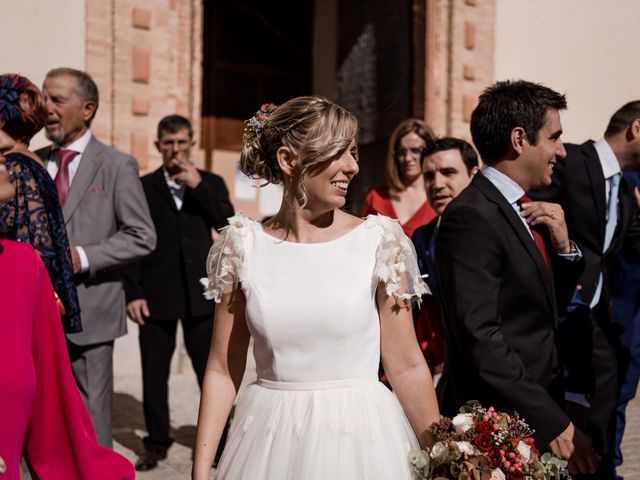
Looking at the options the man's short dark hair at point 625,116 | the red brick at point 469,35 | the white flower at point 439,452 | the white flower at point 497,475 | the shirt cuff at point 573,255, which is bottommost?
the white flower at point 497,475

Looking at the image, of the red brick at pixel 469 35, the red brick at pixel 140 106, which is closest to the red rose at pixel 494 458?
the red brick at pixel 140 106

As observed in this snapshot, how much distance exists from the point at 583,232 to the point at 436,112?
637cm

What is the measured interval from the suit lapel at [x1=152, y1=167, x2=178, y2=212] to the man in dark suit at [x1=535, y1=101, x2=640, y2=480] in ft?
8.86

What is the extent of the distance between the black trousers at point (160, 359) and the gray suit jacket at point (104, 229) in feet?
3.93

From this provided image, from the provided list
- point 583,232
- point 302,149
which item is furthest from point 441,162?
point 302,149

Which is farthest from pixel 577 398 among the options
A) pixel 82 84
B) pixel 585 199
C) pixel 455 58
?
pixel 455 58

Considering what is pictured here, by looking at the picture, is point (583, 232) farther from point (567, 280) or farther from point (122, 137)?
point (122, 137)

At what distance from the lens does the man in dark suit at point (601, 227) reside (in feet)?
14.9

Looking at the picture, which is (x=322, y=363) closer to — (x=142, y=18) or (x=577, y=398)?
(x=577, y=398)

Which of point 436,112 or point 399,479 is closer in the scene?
point 399,479

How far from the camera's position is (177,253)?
6.23 m

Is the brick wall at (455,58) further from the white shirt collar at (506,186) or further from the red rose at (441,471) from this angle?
the red rose at (441,471)

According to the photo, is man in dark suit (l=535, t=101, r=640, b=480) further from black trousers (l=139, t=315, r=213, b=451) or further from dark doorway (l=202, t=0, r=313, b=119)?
dark doorway (l=202, t=0, r=313, b=119)

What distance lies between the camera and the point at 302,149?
2.85 meters
